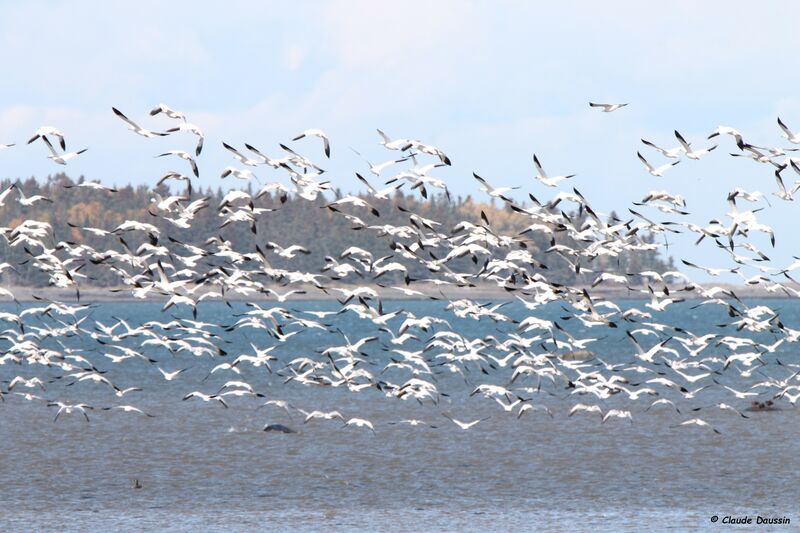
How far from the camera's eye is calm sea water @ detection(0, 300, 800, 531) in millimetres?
25688

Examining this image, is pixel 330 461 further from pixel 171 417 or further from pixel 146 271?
pixel 171 417

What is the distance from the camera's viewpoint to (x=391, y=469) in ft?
105

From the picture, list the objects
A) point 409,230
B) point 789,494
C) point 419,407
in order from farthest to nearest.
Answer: point 419,407 → point 409,230 → point 789,494

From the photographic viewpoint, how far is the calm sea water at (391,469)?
25.7 metres

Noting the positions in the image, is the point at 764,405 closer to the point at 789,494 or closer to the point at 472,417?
the point at 472,417

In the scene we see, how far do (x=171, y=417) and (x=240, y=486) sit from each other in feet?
49.2

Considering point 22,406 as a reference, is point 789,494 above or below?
below

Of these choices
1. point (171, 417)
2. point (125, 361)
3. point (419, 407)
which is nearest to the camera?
point (171, 417)

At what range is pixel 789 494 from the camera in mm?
27906

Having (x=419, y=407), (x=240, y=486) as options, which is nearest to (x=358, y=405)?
(x=419, y=407)

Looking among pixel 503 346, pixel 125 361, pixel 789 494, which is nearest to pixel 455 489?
pixel 789 494

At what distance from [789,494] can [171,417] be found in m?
23.0

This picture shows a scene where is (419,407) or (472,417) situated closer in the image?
(472,417)

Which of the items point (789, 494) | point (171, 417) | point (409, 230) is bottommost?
point (789, 494)
